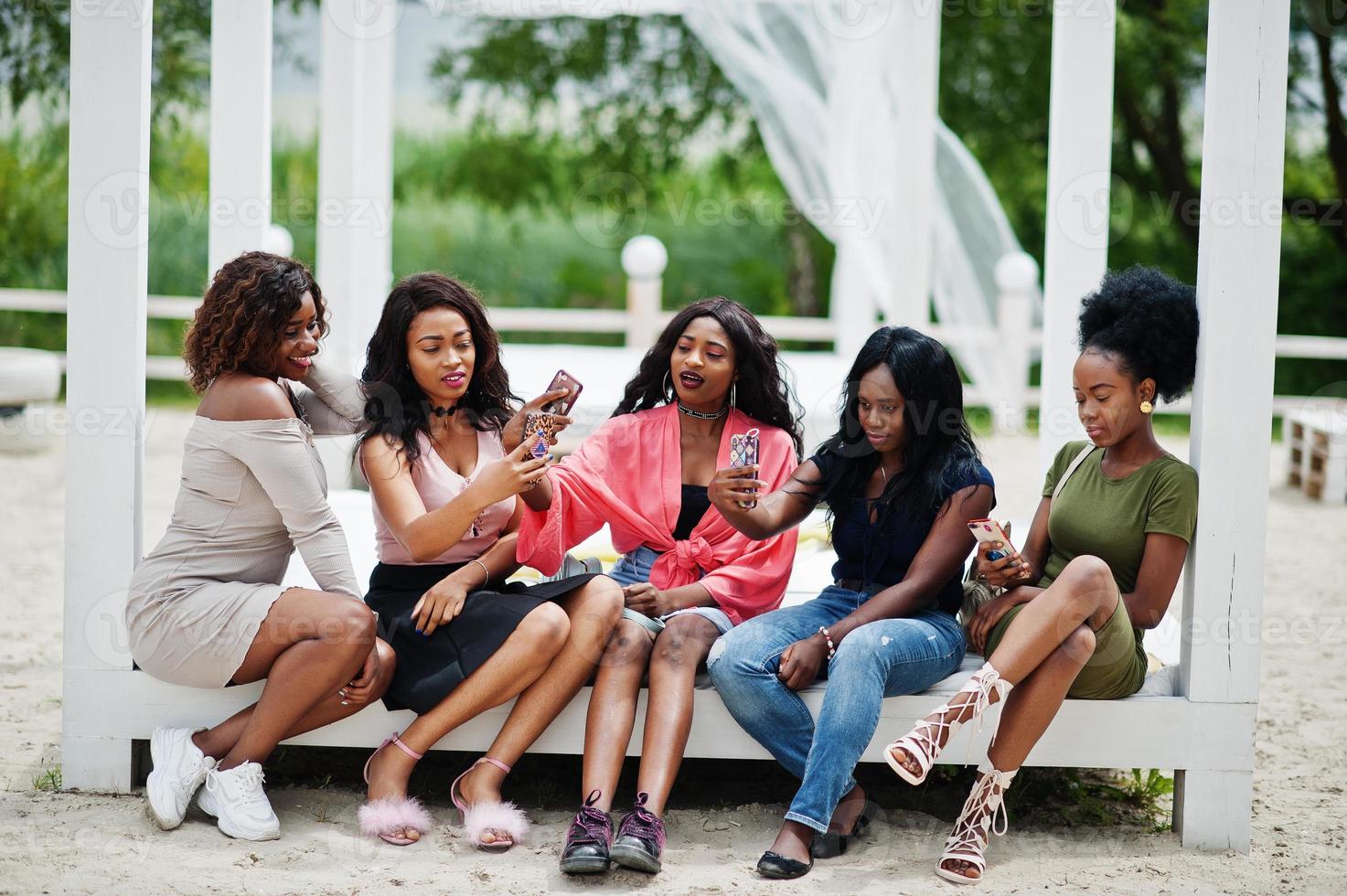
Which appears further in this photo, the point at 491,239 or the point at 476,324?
the point at 491,239

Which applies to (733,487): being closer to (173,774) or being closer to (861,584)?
(861,584)

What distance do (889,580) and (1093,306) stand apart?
0.87 metres

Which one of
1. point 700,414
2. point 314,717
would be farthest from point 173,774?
point 700,414

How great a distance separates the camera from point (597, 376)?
765 centimetres

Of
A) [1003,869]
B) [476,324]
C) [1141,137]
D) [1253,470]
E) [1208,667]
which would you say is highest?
[1141,137]

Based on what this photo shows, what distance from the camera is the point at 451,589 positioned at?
134 inches

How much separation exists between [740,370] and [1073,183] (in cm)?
198

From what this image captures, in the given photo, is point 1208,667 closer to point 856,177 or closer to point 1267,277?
point 1267,277

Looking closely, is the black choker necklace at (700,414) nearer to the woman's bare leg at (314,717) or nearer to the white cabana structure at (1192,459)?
the white cabana structure at (1192,459)

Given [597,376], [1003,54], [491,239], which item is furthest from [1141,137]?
[597,376]

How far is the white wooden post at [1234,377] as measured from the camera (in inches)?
129

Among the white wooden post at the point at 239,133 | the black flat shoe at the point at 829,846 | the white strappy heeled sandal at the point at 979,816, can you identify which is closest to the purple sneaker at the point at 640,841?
the black flat shoe at the point at 829,846

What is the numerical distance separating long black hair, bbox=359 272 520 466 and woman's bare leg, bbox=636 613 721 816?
76cm

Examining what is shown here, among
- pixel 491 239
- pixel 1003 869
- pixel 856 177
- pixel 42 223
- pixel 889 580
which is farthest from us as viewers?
pixel 491 239
